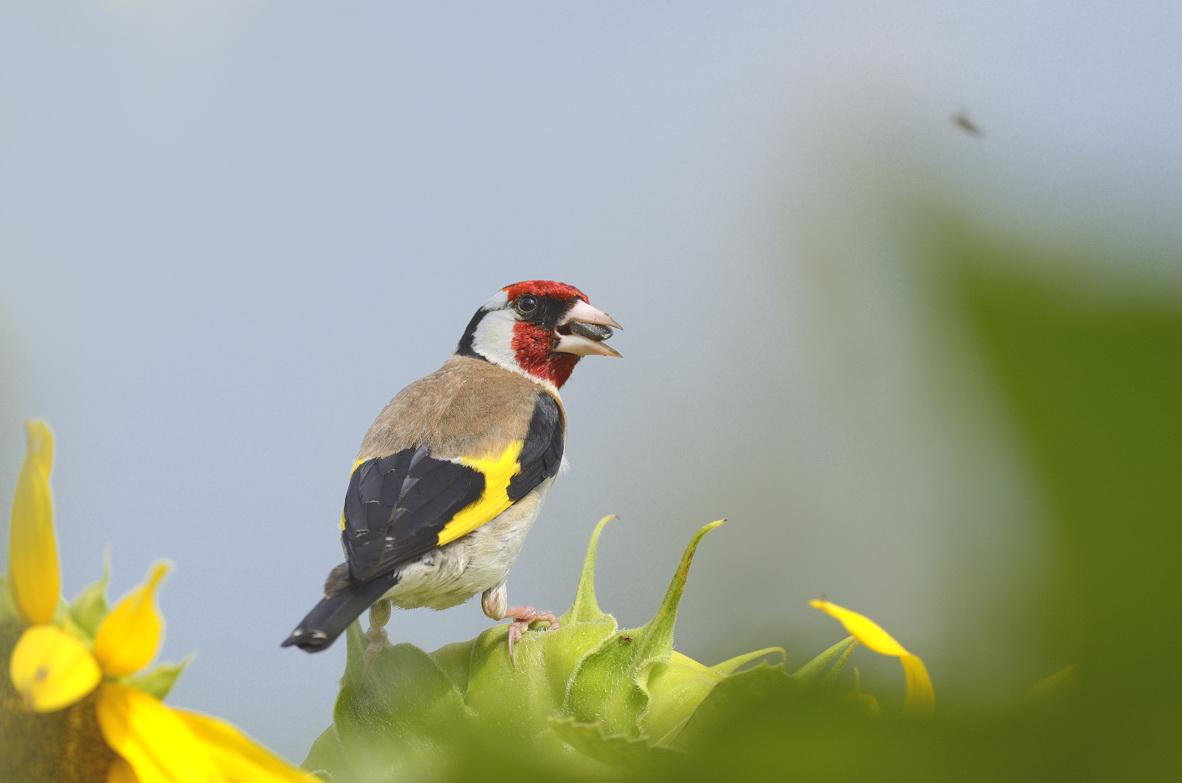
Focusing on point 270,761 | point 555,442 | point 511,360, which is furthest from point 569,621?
point 511,360

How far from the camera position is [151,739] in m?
0.27

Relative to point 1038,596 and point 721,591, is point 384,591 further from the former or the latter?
point 1038,596

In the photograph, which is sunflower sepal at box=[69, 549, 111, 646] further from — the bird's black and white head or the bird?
the bird's black and white head

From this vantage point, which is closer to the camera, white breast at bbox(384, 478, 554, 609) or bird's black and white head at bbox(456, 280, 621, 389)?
white breast at bbox(384, 478, 554, 609)

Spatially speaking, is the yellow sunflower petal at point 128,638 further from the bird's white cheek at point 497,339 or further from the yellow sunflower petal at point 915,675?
the bird's white cheek at point 497,339

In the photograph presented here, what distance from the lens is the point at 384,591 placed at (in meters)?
0.79

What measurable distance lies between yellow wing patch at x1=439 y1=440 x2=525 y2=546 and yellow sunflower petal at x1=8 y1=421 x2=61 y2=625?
0.69 m

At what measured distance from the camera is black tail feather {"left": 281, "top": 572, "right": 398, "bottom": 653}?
542 mm

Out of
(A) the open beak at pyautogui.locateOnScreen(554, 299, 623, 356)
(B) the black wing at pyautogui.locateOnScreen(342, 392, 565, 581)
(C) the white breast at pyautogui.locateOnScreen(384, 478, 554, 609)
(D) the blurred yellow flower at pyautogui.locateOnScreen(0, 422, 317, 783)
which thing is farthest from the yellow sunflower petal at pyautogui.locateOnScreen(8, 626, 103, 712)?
(A) the open beak at pyautogui.locateOnScreen(554, 299, 623, 356)

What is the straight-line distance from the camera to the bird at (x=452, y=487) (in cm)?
86

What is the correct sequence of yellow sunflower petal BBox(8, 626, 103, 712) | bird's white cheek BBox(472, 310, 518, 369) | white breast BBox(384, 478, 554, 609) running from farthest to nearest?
1. bird's white cheek BBox(472, 310, 518, 369)
2. white breast BBox(384, 478, 554, 609)
3. yellow sunflower petal BBox(8, 626, 103, 712)

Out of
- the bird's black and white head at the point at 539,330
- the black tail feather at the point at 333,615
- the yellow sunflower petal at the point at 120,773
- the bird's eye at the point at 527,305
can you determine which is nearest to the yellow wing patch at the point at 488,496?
the black tail feather at the point at 333,615

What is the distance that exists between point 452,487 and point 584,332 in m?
0.45

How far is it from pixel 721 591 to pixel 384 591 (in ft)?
1.05
